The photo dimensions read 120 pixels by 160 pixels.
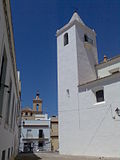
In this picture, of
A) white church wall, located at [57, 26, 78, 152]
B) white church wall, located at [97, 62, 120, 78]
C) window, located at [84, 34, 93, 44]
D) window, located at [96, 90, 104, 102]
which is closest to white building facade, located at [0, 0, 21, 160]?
window, located at [96, 90, 104, 102]

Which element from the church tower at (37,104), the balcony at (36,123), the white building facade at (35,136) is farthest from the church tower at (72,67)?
the church tower at (37,104)

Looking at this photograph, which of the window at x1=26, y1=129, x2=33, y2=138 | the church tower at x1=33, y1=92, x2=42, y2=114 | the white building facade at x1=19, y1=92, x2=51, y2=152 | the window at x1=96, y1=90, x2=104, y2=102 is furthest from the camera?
the church tower at x1=33, y1=92, x2=42, y2=114

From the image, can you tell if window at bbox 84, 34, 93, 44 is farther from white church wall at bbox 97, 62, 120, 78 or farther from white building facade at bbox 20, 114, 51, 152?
white building facade at bbox 20, 114, 51, 152

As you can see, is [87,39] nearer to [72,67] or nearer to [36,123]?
[72,67]

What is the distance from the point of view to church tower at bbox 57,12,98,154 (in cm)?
1579

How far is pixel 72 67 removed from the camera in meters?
16.8

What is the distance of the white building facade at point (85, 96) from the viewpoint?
1266 centimetres

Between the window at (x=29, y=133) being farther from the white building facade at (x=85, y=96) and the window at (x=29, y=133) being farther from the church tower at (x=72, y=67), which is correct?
the church tower at (x=72, y=67)

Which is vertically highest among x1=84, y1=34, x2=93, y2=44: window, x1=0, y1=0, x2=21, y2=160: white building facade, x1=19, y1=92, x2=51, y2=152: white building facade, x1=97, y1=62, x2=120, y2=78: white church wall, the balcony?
x1=84, y1=34, x2=93, y2=44: window

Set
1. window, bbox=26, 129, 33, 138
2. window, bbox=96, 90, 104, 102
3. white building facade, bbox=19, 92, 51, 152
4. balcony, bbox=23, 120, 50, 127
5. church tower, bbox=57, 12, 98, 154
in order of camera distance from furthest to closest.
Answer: balcony, bbox=23, 120, 50, 127
window, bbox=26, 129, 33, 138
white building facade, bbox=19, 92, 51, 152
church tower, bbox=57, 12, 98, 154
window, bbox=96, 90, 104, 102

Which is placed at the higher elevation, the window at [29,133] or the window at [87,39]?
the window at [87,39]

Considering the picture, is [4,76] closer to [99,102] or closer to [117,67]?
[99,102]

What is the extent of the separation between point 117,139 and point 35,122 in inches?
983

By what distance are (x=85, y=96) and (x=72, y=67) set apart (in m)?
3.25
